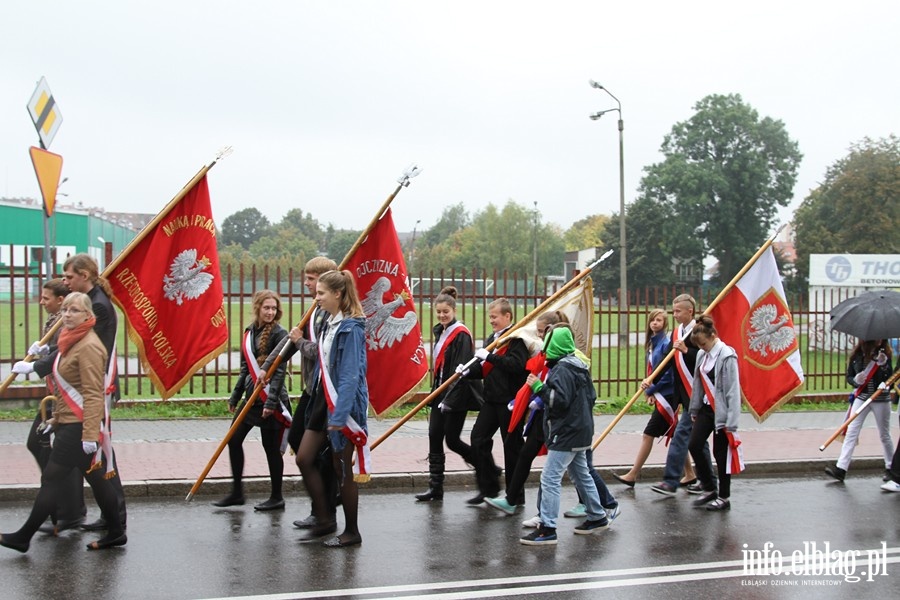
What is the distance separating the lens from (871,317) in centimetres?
980

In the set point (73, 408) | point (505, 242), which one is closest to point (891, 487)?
point (73, 408)

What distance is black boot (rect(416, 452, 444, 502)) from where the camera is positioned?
8617 millimetres

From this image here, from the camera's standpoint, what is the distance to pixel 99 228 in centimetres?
5466

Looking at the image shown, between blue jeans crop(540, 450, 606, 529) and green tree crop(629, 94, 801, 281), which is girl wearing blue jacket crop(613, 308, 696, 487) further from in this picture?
green tree crop(629, 94, 801, 281)

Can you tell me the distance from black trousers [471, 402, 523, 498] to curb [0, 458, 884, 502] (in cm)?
86

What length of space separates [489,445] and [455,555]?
177 centimetres

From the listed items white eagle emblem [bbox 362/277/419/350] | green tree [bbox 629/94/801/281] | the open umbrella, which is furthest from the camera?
green tree [bbox 629/94/801/281]

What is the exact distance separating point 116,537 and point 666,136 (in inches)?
2992

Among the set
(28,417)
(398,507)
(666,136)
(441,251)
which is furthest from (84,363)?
(441,251)

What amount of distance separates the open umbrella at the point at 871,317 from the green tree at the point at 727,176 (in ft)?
210

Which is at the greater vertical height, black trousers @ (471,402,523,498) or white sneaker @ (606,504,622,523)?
black trousers @ (471,402,523,498)

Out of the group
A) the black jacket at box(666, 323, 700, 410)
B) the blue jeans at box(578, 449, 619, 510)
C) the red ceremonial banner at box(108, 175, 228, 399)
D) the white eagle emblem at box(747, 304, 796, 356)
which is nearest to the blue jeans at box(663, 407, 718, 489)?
the black jacket at box(666, 323, 700, 410)

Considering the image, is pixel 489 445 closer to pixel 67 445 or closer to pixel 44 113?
pixel 67 445

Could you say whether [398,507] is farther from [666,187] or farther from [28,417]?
[666,187]
